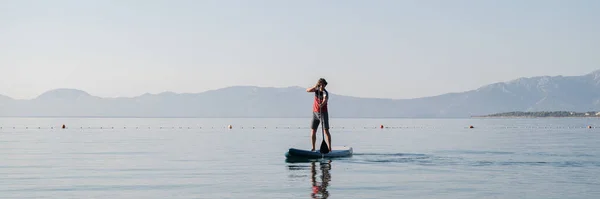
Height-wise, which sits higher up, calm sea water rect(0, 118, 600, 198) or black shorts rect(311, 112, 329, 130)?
black shorts rect(311, 112, 329, 130)

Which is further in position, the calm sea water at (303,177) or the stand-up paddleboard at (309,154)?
the stand-up paddleboard at (309,154)

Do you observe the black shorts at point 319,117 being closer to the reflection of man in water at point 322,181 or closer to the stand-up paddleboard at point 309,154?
the stand-up paddleboard at point 309,154

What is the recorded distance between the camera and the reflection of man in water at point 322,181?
58.2 feet

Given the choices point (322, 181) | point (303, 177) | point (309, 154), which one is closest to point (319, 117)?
point (309, 154)

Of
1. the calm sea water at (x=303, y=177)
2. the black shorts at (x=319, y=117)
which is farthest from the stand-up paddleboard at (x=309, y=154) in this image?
the black shorts at (x=319, y=117)

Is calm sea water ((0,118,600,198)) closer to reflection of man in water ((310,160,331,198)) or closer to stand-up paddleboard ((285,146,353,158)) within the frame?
reflection of man in water ((310,160,331,198))

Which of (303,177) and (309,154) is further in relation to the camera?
(309,154)

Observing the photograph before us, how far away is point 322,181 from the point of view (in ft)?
67.3

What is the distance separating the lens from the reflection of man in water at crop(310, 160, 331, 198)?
1773 cm

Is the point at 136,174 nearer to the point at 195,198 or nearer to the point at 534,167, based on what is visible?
the point at 195,198

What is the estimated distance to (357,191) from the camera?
1838cm

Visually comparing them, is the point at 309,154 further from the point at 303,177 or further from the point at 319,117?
the point at 303,177

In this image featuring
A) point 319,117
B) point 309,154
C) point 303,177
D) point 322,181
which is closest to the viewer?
point 322,181

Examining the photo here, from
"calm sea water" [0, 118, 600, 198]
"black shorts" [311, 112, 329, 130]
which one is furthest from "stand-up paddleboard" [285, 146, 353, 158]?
"black shorts" [311, 112, 329, 130]
